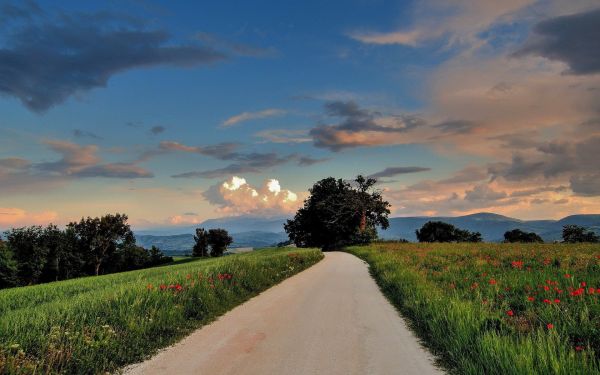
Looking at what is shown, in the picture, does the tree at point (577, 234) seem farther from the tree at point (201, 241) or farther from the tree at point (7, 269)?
the tree at point (7, 269)

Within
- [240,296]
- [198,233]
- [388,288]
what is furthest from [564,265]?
[198,233]

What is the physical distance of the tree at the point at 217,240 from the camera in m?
124

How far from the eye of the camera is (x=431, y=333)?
8297mm

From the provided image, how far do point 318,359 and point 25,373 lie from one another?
174 inches

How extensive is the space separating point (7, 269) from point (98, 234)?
2258cm

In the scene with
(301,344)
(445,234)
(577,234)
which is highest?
(301,344)

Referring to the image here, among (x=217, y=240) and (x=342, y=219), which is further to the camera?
(x=217, y=240)

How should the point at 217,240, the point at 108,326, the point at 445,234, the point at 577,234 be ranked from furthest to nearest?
the point at 217,240 < the point at 445,234 < the point at 577,234 < the point at 108,326

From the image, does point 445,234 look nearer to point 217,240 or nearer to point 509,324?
point 217,240

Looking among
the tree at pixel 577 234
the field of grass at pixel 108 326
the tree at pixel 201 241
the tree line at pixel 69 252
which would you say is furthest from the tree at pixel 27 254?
the tree at pixel 577 234

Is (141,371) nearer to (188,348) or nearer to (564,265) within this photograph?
(188,348)

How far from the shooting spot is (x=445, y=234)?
390 feet

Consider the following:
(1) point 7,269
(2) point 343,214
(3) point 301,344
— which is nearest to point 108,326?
(3) point 301,344

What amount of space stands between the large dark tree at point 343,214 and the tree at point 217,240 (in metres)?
43.4
